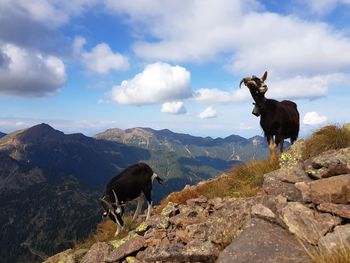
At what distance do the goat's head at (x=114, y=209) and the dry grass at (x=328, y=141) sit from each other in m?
10.5

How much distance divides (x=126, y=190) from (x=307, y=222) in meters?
15.6

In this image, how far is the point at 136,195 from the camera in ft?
77.9

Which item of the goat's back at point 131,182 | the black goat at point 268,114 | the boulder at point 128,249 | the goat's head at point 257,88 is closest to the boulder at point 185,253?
the boulder at point 128,249

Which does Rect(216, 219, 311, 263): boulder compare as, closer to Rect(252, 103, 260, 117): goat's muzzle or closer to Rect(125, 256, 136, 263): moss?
Rect(125, 256, 136, 263): moss

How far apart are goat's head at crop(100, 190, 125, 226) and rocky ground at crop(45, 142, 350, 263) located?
6.29 m

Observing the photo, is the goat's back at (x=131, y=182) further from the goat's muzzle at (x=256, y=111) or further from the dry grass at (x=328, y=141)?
the dry grass at (x=328, y=141)

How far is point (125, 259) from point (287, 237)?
18.4 feet

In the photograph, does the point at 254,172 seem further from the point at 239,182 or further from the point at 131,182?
the point at 131,182

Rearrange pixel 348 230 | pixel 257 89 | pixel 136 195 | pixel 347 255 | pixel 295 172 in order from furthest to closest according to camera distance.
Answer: pixel 136 195
pixel 257 89
pixel 295 172
pixel 348 230
pixel 347 255

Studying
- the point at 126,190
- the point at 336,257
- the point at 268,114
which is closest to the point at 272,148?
the point at 268,114

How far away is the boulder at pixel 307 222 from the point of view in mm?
8461

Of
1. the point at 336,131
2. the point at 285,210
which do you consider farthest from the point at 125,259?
the point at 336,131

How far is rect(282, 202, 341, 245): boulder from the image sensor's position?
27.8 feet

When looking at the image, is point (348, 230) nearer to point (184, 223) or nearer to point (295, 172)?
point (295, 172)
